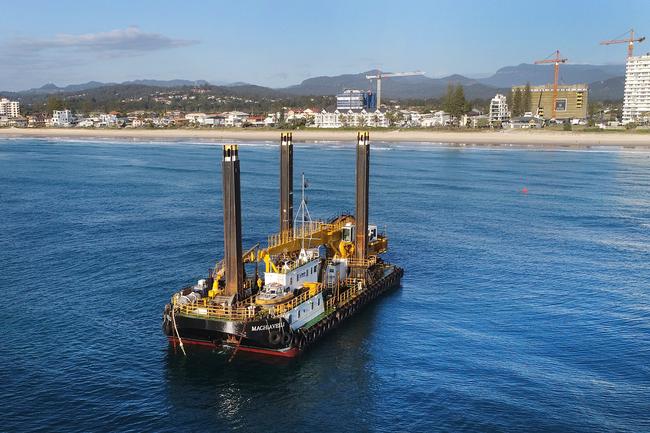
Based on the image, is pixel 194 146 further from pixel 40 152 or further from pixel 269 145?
pixel 40 152

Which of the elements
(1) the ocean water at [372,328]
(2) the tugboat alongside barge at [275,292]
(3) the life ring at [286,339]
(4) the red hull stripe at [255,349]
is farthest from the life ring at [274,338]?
(1) the ocean water at [372,328]

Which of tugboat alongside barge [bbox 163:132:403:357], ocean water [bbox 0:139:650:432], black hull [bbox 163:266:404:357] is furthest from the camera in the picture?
tugboat alongside barge [bbox 163:132:403:357]

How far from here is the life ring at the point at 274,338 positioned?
1179 inches

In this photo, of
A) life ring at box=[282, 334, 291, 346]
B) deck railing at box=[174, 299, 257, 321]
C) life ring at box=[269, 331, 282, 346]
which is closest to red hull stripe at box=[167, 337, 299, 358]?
life ring at box=[282, 334, 291, 346]

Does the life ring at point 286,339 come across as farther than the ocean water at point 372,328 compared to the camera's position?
Yes

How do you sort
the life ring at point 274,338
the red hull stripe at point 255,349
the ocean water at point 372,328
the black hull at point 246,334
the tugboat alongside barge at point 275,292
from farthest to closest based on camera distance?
the red hull stripe at point 255,349 → the tugboat alongside barge at point 275,292 → the life ring at point 274,338 → the black hull at point 246,334 → the ocean water at point 372,328

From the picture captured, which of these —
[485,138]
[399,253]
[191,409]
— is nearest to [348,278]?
[399,253]

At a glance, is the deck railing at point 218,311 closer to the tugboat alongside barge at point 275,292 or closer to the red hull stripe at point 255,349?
the tugboat alongside barge at point 275,292

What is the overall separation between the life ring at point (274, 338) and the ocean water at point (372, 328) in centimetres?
116

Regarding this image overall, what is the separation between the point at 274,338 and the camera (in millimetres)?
30016

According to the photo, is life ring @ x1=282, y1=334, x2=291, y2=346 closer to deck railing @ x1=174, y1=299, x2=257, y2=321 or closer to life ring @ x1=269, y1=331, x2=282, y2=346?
life ring @ x1=269, y1=331, x2=282, y2=346

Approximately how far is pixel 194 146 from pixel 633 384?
16291 centimetres

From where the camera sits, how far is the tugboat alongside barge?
30078mm

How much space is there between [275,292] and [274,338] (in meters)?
2.99
